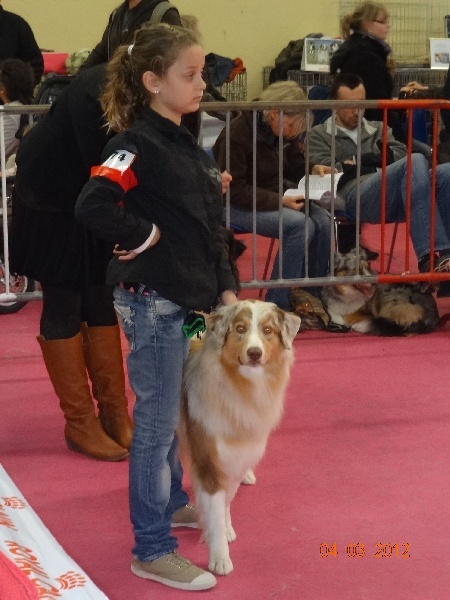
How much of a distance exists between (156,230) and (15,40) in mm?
5470

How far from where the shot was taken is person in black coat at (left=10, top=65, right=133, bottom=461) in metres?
3.34

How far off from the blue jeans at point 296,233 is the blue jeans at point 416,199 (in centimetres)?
28

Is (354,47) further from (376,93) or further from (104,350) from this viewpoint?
(104,350)

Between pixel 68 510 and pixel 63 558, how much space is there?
0.44 m

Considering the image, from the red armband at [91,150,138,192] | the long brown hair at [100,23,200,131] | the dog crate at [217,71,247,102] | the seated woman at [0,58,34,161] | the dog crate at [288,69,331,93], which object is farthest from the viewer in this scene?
the dog crate at [217,71,247,102]

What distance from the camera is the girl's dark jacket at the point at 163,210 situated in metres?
2.51

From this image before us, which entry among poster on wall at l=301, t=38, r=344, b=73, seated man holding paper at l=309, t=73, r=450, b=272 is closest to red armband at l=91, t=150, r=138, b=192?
seated man holding paper at l=309, t=73, r=450, b=272

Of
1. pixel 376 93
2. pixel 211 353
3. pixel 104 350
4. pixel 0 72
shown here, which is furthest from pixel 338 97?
pixel 211 353

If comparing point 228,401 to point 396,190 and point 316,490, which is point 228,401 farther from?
point 396,190

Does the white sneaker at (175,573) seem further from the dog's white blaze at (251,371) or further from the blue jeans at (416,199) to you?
the blue jeans at (416,199)

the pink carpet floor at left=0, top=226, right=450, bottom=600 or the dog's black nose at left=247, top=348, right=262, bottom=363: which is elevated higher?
the dog's black nose at left=247, top=348, right=262, bottom=363

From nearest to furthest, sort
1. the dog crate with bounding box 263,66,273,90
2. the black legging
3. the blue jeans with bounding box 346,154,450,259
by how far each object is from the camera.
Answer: the black legging, the blue jeans with bounding box 346,154,450,259, the dog crate with bounding box 263,66,273,90

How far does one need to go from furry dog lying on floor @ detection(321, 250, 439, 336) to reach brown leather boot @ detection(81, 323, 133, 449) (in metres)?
1.94

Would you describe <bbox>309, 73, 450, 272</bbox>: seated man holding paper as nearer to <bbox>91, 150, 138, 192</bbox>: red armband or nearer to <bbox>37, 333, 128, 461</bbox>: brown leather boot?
<bbox>37, 333, 128, 461</bbox>: brown leather boot
